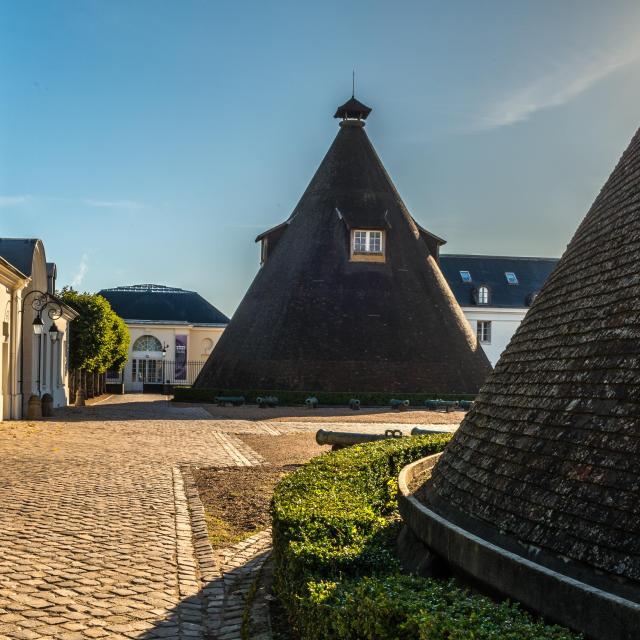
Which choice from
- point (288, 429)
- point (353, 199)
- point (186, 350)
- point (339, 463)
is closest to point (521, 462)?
point (339, 463)

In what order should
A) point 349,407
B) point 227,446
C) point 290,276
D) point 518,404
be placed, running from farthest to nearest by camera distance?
point 290,276 → point 349,407 → point 227,446 → point 518,404

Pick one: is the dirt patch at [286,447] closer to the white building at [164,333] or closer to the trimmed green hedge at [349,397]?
the trimmed green hedge at [349,397]

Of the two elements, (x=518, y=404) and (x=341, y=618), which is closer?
(x=341, y=618)

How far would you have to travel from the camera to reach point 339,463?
1067 centimetres

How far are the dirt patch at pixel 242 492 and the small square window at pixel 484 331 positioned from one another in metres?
41.2

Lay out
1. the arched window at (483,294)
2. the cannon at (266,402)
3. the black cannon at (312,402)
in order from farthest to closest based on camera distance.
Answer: the arched window at (483,294)
the cannon at (266,402)
the black cannon at (312,402)

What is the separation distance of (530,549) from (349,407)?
29009mm

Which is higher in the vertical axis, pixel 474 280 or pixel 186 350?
pixel 474 280

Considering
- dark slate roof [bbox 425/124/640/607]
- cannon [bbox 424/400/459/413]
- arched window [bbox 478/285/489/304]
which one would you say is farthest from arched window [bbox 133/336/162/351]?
dark slate roof [bbox 425/124/640/607]

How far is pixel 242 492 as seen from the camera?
40.7ft

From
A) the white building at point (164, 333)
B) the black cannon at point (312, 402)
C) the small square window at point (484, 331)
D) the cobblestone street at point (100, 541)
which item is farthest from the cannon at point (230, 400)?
the white building at point (164, 333)

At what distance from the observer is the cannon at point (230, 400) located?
34.2 m

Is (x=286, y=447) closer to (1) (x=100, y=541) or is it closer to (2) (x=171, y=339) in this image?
(1) (x=100, y=541)

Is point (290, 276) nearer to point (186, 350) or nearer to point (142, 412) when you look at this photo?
point (142, 412)
